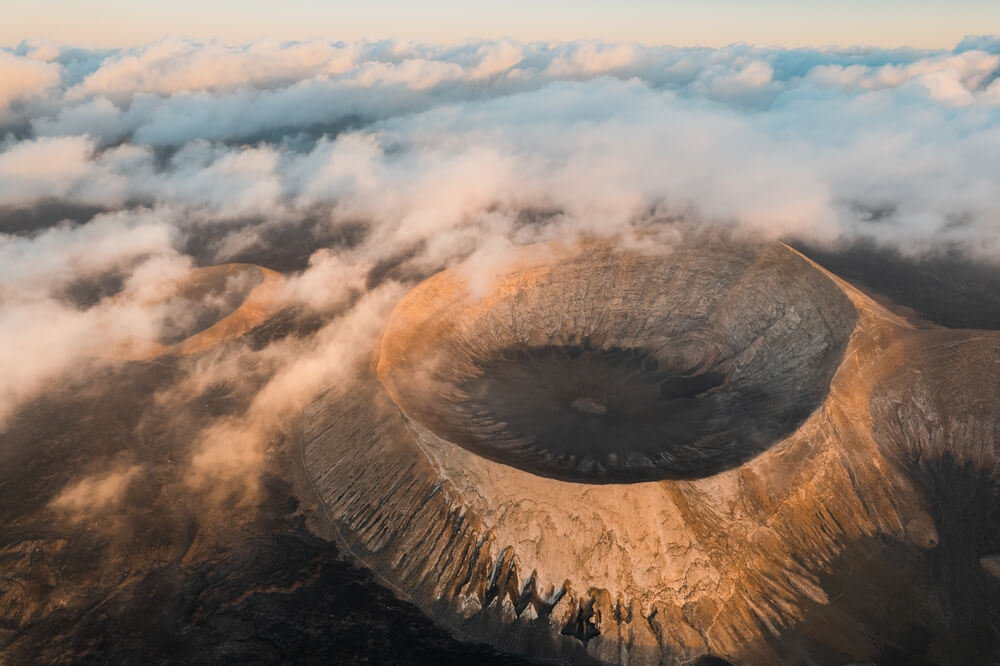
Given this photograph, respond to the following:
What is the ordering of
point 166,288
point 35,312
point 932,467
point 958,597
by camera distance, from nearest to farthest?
point 958,597 → point 932,467 → point 35,312 → point 166,288

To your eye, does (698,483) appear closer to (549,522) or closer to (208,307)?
(549,522)

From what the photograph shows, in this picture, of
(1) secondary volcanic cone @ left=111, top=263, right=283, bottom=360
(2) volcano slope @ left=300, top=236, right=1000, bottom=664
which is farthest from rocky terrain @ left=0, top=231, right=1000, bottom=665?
(1) secondary volcanic cone @ left=111, top=263, right=283, bottom=360

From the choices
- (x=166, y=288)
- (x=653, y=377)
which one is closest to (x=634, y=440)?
(x=653, y=377)

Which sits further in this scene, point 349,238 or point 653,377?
point 349,238

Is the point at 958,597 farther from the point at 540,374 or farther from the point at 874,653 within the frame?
the point at 540,374

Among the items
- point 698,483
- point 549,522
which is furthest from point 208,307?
point 698,483

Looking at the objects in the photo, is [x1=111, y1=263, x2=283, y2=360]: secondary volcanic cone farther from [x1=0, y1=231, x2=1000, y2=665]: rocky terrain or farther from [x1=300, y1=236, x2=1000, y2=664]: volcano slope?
[x1=300, y1=236, x2=1000, y2=664]: volcano slope

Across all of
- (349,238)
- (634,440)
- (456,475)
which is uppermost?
(456,475)

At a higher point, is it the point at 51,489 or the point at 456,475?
the point at 456,475
